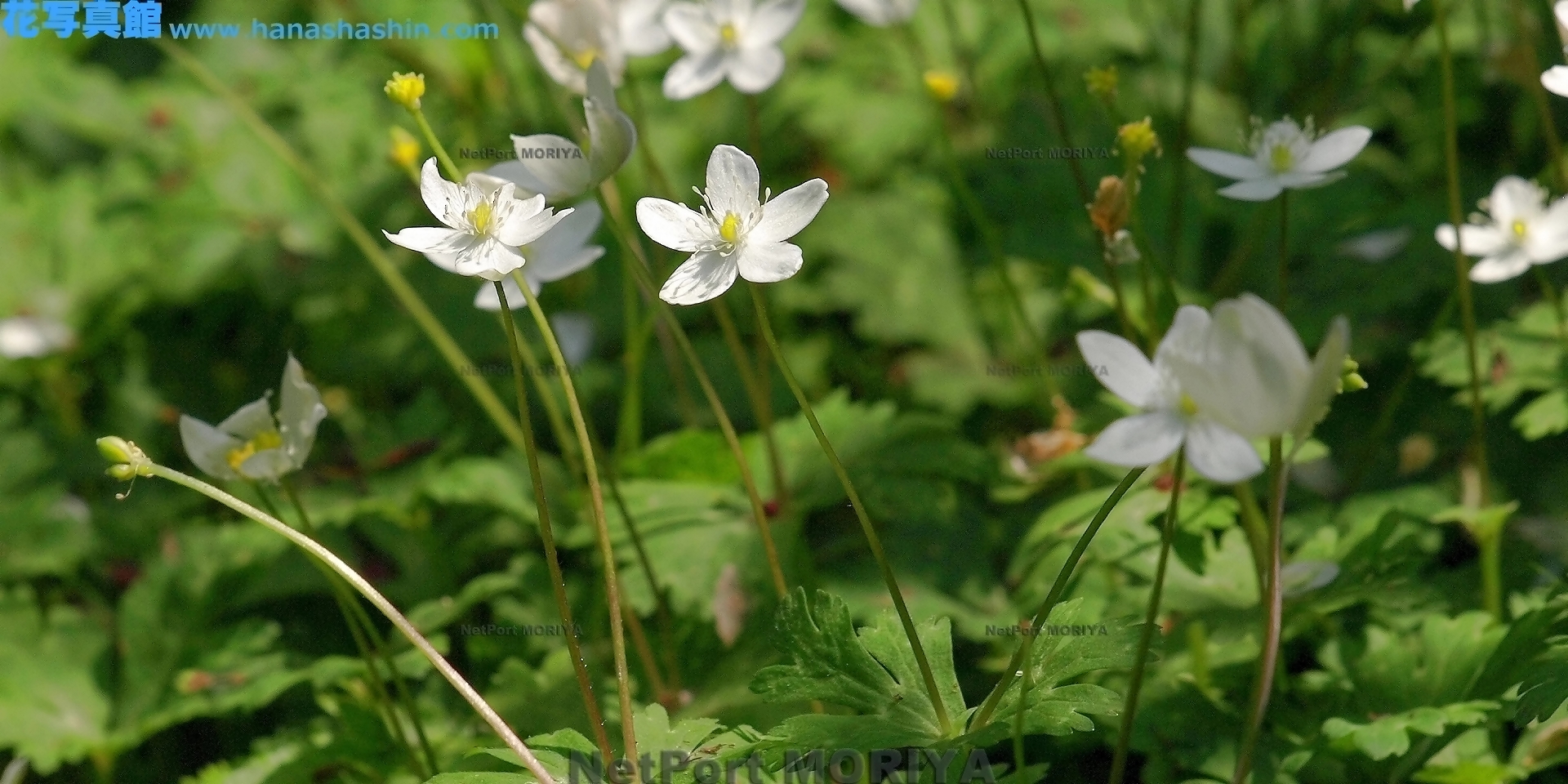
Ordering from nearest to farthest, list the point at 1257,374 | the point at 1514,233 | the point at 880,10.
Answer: the point at 1257,374
the point at 1514,233
the point at 880,10

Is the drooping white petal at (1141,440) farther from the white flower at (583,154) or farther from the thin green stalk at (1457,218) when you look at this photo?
the thin green stalk at (1457,218)

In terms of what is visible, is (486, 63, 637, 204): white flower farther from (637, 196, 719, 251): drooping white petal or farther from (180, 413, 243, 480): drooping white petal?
(180, 413, 243, 480): drooping white petal

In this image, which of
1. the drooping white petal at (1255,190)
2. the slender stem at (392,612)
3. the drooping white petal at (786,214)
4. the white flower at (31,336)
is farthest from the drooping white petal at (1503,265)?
the white flower at (31,336)

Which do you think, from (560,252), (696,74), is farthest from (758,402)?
(696,74)

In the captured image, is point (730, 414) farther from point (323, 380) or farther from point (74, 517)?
point (74, 517)

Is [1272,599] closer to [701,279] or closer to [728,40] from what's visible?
[701,279]
